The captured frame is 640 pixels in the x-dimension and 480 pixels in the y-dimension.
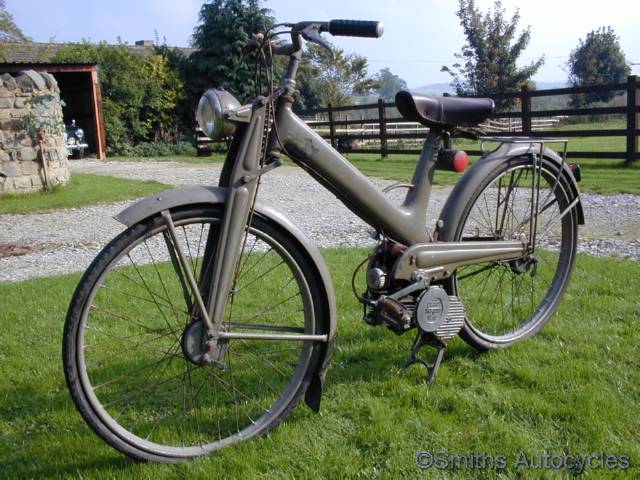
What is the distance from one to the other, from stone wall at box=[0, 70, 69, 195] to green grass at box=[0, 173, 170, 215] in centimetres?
29

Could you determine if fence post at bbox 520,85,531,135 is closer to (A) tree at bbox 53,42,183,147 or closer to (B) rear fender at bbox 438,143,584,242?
(B) rear fender at bbox 438,143,584,242

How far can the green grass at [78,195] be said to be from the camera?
10406 mm

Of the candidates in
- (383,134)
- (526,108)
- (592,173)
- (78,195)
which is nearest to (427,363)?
(592,173)

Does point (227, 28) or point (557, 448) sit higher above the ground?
point (227, 28)

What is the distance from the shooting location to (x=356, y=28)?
2.53 metres

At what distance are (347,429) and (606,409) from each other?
108cm

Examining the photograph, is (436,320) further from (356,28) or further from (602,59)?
(602,59)

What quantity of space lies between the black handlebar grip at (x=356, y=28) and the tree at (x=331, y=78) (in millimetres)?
32938

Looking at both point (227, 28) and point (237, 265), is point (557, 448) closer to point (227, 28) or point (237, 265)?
point (237, 265)

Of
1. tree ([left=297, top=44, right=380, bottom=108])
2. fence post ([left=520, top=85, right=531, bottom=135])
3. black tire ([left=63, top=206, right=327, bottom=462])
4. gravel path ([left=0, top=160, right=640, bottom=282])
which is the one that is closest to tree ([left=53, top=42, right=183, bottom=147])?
tree ([left=297, top=44, right=380, bottom=108])

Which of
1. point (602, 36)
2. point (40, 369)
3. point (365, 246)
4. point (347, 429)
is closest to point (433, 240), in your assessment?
point (347, 429)

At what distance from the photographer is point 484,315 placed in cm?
392

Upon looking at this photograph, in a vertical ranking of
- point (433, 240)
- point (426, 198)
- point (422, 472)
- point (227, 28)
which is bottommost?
point (422, 472)

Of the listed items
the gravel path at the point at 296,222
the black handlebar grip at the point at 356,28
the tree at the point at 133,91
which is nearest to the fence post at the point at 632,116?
the gravel path at the point at 296,222
